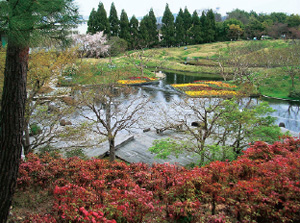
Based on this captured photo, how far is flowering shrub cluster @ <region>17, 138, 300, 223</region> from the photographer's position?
140 inches

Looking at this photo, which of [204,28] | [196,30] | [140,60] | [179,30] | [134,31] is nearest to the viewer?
[140,60]

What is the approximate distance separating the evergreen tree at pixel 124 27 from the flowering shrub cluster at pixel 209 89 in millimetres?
28267

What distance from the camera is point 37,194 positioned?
5309 mm

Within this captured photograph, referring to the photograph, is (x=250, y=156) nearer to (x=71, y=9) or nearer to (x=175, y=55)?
(x=71, y=9)

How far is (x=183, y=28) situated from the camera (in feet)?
190

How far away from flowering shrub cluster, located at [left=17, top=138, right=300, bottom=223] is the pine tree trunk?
0.61m

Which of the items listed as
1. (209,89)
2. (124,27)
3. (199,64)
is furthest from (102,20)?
(209,89)

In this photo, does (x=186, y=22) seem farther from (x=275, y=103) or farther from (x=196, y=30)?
(x=275, y=103)

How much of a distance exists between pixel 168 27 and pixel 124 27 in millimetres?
12455

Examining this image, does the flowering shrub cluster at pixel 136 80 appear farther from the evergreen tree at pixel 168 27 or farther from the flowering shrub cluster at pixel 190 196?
the evergreen tree at pixel 168 27

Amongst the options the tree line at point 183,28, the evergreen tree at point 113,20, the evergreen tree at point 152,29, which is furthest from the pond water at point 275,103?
the evergreen tree at point 152,29

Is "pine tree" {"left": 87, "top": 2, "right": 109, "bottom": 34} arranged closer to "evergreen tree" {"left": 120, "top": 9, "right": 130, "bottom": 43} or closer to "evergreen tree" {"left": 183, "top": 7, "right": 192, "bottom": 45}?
"evergreen tree" {"left": 120, "top": 9, "right": 130, "bottom": 43}

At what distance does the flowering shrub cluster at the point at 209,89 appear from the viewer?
2205 centimetres

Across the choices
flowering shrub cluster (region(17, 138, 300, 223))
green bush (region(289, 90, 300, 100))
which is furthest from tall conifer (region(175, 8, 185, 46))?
flowering shrub cluster (region(17, 138, 300, 223))
